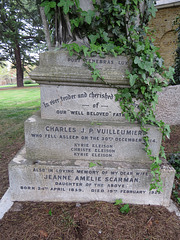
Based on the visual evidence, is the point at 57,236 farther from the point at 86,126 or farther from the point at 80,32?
the point at 80,32

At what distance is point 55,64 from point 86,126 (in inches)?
35.2

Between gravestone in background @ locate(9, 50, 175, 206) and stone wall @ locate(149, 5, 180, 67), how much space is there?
9.57 meters

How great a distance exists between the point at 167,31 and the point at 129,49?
10099 mm

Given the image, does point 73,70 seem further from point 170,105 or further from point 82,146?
point 170,105

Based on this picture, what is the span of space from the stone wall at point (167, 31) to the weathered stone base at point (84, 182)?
9.78 metres

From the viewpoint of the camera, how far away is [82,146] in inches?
90.3

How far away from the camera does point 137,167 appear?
7.23 ft

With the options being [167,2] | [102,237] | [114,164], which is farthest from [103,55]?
[167,2]

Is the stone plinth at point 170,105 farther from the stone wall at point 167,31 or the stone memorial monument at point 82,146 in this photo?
the stone wall at point 167,31

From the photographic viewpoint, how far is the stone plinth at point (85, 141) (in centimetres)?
220

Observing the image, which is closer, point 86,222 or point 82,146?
point 86,222

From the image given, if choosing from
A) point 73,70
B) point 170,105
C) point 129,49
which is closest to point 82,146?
point 73,70

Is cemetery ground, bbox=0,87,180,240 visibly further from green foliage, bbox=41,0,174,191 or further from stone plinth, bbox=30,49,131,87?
stone plinth, bbox=30,49,131,87

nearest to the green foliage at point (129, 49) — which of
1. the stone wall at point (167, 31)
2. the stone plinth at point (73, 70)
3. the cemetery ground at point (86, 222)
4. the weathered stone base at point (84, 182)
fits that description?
the stone plinth at point (73, 70)
